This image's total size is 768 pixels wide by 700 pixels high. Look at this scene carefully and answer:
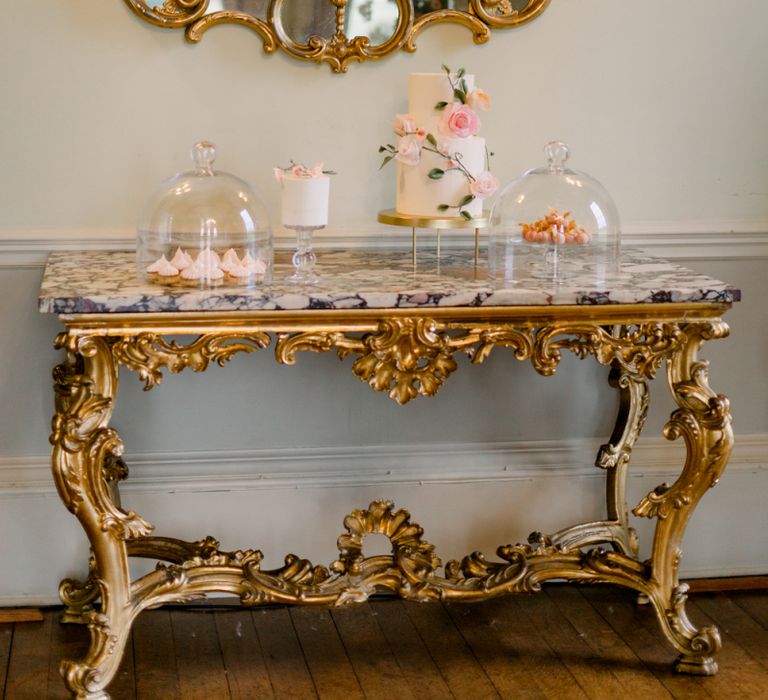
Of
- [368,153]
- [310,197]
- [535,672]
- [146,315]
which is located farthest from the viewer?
[368,153]

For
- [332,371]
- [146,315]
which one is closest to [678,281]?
[332,371]

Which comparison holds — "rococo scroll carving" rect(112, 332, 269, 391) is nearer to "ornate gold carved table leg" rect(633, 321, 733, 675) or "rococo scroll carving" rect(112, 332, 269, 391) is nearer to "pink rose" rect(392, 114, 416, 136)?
"pink rose" rect(392, 114, 416, 136)

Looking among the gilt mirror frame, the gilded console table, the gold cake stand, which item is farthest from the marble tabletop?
the gilt mirror frame

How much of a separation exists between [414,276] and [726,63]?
1.14m

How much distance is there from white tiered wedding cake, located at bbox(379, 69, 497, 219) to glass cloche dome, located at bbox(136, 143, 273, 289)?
38 cm

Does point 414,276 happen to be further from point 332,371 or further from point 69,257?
point 69,257

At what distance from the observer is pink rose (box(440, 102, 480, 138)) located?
2.62 m

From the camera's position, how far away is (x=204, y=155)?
8.58 ft

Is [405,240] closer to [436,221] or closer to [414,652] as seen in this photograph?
[436,221]

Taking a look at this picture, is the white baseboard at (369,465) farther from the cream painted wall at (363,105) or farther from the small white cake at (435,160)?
the small white cake at (435,160)

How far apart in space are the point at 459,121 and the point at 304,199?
0.41 m

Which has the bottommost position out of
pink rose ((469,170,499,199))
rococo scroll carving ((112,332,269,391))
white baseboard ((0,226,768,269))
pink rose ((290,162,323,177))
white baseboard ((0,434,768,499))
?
white baseboard ((0,434,768,499))

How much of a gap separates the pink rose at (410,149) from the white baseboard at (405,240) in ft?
1.31

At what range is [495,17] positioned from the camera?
2.92 m
